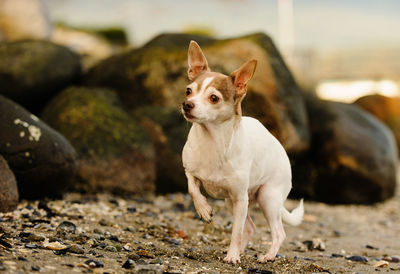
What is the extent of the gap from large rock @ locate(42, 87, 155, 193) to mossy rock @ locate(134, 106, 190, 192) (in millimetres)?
256

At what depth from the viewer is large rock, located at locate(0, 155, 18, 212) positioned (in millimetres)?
6590

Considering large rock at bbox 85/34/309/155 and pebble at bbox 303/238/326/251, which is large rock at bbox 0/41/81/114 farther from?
pebble at bbox 303/238/326/251

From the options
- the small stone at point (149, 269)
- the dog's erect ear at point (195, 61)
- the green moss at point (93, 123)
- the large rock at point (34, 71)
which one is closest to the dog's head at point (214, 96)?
the dog's erect ear at point (195, 61)

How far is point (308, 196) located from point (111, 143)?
5.00 m

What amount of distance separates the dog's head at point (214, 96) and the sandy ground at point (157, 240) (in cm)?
139

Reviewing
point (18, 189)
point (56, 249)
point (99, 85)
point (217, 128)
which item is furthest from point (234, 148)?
point (99, 85)

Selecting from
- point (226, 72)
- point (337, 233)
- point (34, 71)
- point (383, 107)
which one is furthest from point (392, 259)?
point (383, 107)

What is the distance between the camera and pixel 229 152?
5258mm

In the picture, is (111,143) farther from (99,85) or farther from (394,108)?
(394,108)

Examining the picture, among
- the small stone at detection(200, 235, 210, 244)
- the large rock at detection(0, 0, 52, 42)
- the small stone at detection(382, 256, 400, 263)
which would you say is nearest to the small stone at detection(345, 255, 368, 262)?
the small stone at detection(382, 256, 400, 263)

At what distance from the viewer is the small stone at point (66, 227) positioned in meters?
5.99

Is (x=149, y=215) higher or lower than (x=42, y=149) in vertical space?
lower

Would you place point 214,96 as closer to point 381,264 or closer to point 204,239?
point 204,239

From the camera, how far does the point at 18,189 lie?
300 inches
